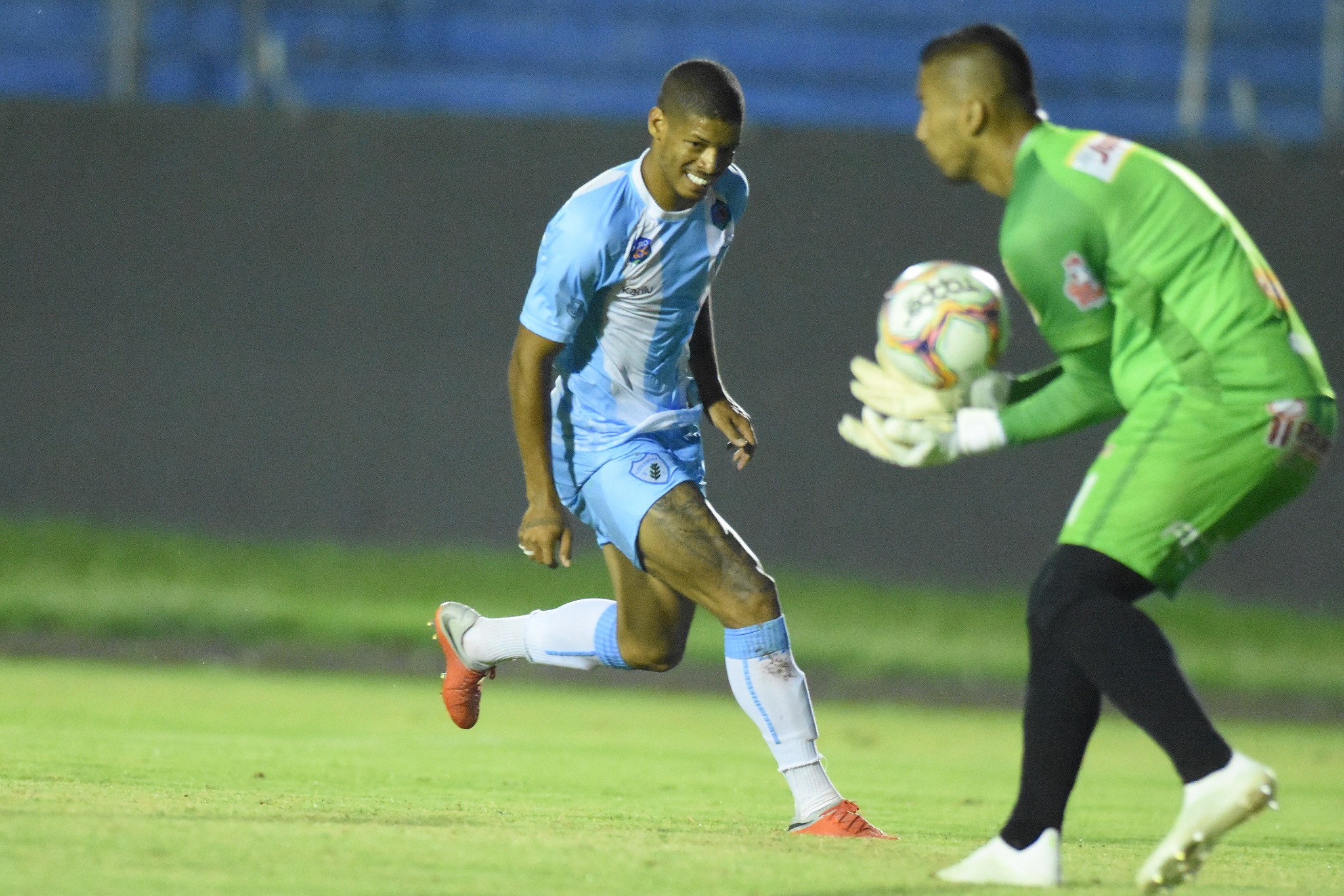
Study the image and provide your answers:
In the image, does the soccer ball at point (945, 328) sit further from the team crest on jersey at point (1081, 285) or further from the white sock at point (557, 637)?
the white sock at point (557, 637)

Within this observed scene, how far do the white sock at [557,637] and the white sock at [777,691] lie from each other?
671 mm

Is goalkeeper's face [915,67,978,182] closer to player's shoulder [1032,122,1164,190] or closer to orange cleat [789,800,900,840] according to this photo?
player's shoulder [1032,122,1164,190]

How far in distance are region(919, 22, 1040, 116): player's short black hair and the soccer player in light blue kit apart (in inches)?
43.2

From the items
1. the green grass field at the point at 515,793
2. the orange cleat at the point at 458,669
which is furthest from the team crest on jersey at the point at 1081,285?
the orange cleat at the point at 458,669

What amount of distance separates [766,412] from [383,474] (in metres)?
2.76

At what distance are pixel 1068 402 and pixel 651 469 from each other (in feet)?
5.35

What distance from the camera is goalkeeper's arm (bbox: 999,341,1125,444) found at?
4.08 metres

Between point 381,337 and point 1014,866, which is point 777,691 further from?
point 381,337

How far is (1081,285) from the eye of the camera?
12.8ft

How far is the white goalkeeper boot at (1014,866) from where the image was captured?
4.04 metres

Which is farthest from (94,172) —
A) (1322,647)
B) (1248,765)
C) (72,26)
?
(1248,765)

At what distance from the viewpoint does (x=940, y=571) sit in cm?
1202

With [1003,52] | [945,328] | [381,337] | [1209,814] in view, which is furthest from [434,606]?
[1209,814]

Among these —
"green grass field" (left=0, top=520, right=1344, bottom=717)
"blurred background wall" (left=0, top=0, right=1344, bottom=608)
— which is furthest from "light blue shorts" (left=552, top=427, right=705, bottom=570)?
"blurred background wall" (left=0, top=0, right=1344, bottom=608)
